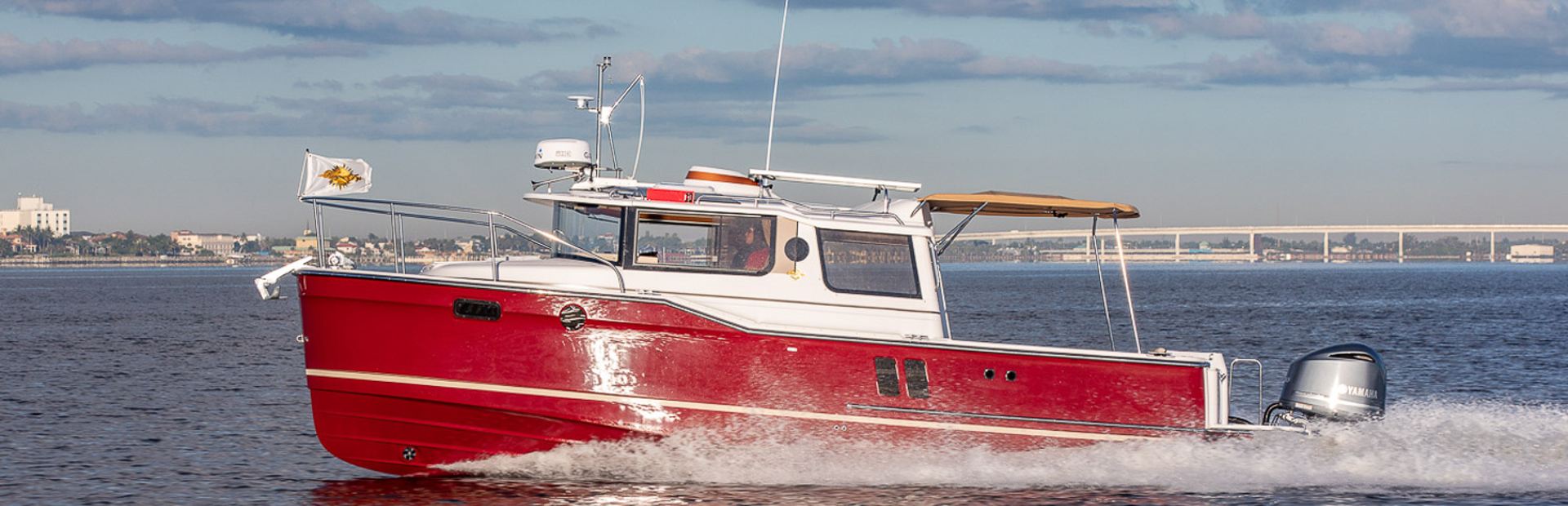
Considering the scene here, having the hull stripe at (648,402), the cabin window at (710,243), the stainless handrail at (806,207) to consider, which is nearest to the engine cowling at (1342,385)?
the hull stripe at (648,402)

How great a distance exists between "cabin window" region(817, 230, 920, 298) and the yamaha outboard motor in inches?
139

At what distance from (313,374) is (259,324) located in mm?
35745

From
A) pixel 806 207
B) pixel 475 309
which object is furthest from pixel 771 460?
pixel 475 309

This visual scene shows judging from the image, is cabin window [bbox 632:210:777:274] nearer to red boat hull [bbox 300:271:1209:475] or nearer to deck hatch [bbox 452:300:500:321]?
red boat hull [bbox 300:271:1209:475]

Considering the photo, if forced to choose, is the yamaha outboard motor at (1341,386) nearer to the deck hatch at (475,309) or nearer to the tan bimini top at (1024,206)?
the tan bimini top at (1024,206)

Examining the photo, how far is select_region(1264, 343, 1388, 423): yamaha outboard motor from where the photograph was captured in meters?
13.4

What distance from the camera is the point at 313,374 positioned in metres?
12.8

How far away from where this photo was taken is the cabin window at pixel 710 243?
1313cm

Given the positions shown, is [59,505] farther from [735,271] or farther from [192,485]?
[735,271]

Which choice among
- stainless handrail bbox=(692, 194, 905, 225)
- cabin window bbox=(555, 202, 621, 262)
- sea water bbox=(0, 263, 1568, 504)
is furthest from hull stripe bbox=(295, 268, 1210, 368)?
stainless handrail bbox=(692, 194, 905, 225)

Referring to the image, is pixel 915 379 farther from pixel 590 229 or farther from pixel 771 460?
pixel 590 229

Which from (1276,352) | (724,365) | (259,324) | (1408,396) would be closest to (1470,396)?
(1408,396)

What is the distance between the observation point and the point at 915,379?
12758 mm

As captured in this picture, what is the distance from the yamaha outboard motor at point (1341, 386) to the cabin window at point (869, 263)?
3535 millimetres
